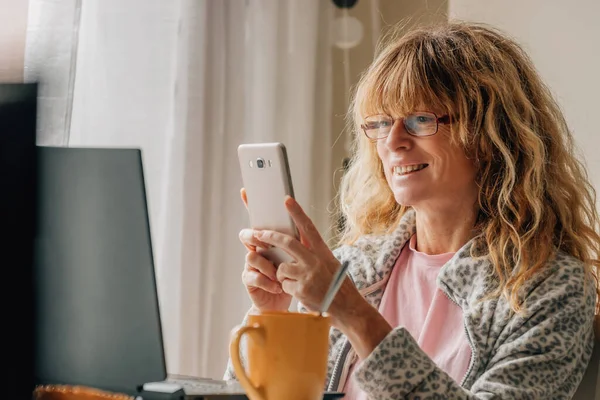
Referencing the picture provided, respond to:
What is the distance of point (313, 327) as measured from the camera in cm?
91

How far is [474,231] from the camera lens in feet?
5.03

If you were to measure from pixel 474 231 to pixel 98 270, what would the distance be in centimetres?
87

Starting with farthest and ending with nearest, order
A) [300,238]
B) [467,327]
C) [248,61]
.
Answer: [248,61] < [467,327] < [300,238]

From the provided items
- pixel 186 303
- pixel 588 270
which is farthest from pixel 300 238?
pixel 186 303

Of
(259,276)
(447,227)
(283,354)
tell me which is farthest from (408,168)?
(283,354)

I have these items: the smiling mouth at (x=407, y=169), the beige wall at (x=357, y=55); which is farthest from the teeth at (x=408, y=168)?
the beige wall at (x=357, y=55)

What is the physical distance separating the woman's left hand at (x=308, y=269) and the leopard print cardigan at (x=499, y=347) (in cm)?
8

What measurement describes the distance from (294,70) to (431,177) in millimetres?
1069

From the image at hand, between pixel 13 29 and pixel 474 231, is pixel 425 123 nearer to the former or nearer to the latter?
pixel 474 231

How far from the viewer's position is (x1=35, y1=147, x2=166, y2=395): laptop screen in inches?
32.0

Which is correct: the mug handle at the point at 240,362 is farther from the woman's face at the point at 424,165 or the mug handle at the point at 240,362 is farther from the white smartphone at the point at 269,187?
the woman's face at the point at 424,165

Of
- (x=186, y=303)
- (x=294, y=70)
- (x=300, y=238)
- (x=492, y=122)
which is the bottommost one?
(x=186, y=303)

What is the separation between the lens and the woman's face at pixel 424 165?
58.7 inches

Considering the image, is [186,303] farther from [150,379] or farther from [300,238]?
[150,379]
